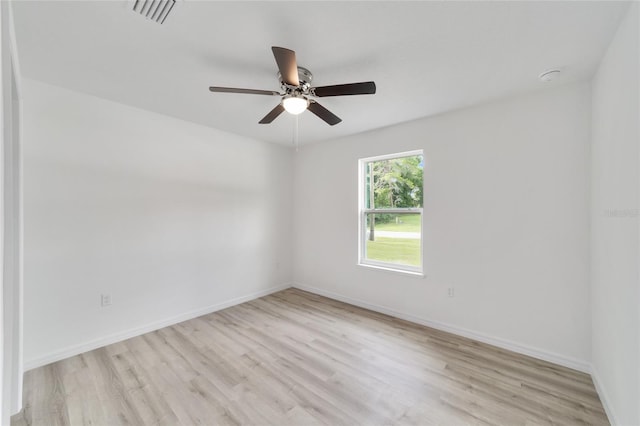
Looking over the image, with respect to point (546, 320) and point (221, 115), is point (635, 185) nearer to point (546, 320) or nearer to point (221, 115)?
point (546, 320)

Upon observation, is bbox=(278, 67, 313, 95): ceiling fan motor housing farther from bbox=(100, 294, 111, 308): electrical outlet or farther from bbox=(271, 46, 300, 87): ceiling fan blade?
bbox=(100, 294, 111, 308): electrical outlet

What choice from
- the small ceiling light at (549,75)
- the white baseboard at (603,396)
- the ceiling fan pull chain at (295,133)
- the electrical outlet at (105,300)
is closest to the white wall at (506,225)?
the white baseboard at (603,396)

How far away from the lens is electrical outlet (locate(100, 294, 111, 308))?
2.67 meters

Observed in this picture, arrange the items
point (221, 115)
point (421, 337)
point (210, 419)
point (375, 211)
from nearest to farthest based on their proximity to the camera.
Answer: point (210, 419) → point (421, 337) → point (221, 115) → point (375, 211)

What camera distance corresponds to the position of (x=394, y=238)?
364cm

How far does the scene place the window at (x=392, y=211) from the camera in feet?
11.2

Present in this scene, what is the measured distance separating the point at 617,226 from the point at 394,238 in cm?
216

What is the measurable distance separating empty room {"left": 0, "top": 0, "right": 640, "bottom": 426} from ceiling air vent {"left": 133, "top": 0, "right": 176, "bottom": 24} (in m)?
0.01

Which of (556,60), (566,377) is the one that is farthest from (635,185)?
(566,377)

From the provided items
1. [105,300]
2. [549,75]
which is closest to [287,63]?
[549,75]

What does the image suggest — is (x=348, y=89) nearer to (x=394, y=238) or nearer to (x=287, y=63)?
(x=287, y=63)

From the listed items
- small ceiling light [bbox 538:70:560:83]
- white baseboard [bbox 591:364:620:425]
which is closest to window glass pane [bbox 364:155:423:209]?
small ceiling light [bbox 538:70:560:83]

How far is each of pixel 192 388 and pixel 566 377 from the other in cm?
305

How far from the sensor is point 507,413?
181cm
